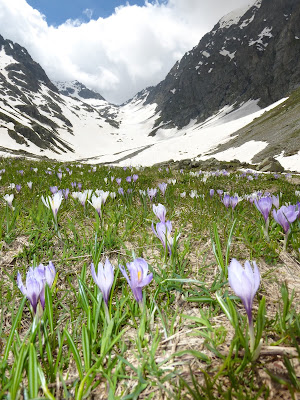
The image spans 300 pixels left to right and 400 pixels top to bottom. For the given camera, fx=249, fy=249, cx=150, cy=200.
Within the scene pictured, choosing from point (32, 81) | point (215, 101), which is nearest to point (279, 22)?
point (215, 101)

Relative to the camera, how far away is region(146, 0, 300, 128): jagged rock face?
340ft

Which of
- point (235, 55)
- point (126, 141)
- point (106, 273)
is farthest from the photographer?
point (126, 141)

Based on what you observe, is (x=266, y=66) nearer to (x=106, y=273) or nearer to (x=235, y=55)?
(x=235, y=55)

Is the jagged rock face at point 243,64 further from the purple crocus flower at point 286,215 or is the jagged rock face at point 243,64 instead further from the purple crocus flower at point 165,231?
the purple crocus flower at point 165,231

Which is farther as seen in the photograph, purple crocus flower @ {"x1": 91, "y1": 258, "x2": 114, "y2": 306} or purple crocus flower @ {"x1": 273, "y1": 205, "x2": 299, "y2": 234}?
purple crocus flower @ {"x1": 273, "y1": 205, "x2": 299, "y2": 234}

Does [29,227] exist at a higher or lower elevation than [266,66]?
lower

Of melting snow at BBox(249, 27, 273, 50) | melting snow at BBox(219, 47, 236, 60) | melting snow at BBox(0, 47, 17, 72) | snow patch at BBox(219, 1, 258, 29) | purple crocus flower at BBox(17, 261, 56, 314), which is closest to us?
purple crocus flower at BBox(17, 261, 56, 314)

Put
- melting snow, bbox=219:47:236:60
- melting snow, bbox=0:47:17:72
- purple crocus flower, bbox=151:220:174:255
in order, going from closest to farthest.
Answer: purple crocus flower, bbox=151:220:174:255 → melting snow, bbox=219:47:236:60 → melting snow, bbox=0:47:17:72

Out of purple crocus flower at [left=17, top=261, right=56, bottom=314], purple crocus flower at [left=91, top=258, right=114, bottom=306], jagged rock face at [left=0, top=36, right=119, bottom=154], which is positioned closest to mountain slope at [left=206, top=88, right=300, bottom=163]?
purple crocus flower at [left=91, top=258, right=114, bottom=306]

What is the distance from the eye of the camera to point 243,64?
411 feet

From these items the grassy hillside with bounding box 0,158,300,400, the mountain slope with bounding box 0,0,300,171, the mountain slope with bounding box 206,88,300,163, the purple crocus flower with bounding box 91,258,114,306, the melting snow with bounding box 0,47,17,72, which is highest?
the melting snow with bounding box 0,47,17,72

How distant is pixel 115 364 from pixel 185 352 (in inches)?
14.8

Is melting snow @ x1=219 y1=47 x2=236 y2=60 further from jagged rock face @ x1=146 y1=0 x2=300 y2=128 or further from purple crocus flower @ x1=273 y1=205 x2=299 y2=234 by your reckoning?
purple crocus flower @ x1=273 y1=205 x2=299 y2=234

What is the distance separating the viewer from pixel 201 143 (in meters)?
64.5
